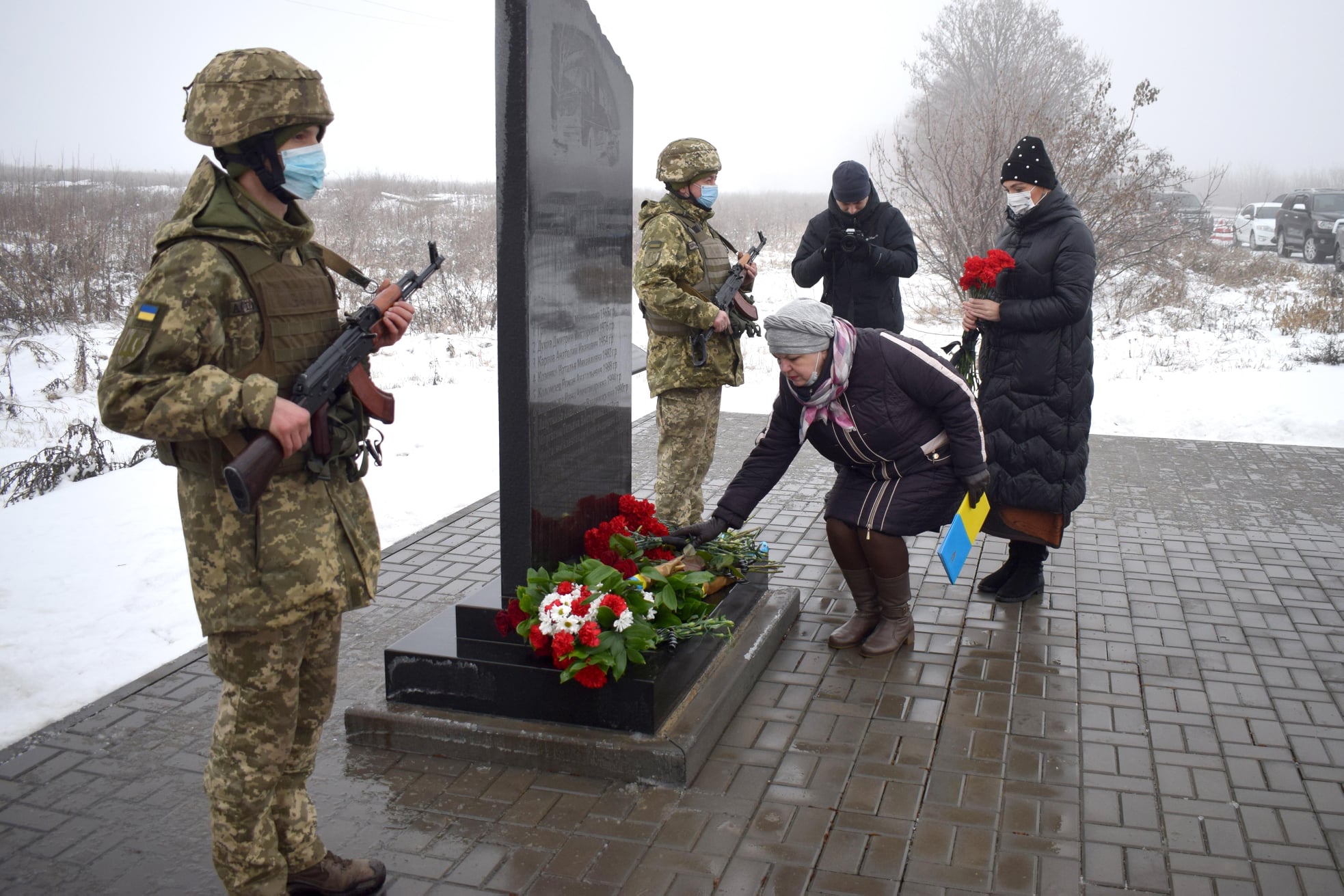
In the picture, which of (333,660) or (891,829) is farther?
(891,829)

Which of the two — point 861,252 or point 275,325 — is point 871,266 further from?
point 275,325

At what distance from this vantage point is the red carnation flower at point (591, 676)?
3.72 meters

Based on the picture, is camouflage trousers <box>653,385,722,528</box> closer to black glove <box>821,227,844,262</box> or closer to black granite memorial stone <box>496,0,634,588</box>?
black granite memorial stone <box>496,0,634,588</box>

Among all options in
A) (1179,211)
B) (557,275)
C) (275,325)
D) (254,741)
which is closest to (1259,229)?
(1179,211)

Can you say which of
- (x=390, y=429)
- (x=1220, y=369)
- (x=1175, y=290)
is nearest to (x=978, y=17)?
(x=1175, y=290)

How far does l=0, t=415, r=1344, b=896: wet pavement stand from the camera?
328 cm

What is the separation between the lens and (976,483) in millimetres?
4590

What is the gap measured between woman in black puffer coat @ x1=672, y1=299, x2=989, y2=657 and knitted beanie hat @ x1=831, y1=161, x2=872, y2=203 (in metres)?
2.32

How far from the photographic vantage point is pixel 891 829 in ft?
11.5

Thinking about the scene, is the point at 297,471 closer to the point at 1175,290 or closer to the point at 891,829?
the point at 891,829

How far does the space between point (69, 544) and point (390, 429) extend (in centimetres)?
364

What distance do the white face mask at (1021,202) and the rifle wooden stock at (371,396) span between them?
327 centimetres

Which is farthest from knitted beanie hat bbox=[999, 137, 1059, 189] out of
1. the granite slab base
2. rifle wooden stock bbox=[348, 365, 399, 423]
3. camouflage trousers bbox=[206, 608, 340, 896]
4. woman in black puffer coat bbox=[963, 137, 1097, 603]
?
camouflage trousers bbox=[206, 608, 340, 896]

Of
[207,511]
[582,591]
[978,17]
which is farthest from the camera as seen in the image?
[978,17]
